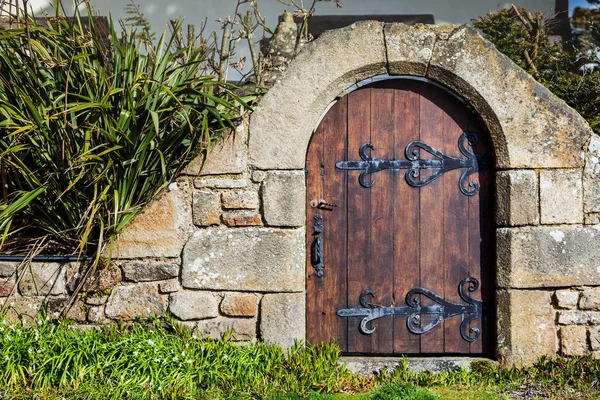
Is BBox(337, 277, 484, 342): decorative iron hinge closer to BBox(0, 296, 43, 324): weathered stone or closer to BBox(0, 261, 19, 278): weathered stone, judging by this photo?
BBox(0, 296, 43, 324): weathered stone

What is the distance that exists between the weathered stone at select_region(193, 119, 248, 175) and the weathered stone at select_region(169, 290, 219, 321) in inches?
29.5

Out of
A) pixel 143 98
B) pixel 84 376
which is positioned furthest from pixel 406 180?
pixel 84 376

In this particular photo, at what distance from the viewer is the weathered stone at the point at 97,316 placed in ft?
12.4

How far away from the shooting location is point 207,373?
3471 millimetres

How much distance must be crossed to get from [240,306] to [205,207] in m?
0.64

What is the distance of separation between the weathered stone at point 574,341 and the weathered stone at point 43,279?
3074 mm

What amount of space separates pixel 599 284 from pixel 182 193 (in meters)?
2.60

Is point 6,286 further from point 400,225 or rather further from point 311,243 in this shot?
point 400,225

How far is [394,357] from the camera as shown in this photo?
3.94 m

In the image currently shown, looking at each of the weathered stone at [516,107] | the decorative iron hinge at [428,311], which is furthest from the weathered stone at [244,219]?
the weathered stone at [516,107]

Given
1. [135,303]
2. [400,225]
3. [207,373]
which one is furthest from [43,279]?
[400,225]

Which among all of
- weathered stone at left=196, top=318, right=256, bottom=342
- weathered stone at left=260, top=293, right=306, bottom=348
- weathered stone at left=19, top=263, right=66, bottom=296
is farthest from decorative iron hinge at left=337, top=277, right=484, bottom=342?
weathered stone at left=19, top=263, right=66, bottom=296

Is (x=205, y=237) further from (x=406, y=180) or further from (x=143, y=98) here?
(x=406, y=180)

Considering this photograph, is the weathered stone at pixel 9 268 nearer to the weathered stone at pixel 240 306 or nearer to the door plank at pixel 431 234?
the weathered stone at pixel 240 306
